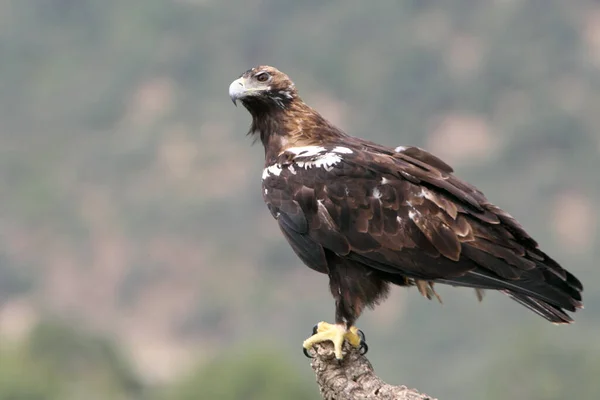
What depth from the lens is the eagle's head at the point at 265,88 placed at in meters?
10.0

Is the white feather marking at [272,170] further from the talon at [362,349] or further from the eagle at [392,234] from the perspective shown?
the talon at [362,349]

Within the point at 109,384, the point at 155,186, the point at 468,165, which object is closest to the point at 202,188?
the point at 155,186

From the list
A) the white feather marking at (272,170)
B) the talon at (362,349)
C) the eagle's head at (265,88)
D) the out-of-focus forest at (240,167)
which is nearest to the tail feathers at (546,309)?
the talon at (362,349)

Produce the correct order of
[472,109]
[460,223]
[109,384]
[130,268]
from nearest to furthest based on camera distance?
[460,223]
[109,384]
[130,268]
[472,109]

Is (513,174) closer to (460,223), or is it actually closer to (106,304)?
(106,304)

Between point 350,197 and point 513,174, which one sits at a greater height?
point 513,174

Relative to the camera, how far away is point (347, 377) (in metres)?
8.57

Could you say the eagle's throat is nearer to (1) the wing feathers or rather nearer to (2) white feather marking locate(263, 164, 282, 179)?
(2) white feather marking locate(263, 164, 282, 179)

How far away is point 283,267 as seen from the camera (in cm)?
5244

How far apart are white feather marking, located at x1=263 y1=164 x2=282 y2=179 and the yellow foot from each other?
3.93 feet

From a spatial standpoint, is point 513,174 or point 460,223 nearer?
point 460,223

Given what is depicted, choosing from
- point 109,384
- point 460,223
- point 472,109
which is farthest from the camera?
point 472,109

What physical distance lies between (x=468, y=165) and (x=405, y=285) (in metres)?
46.3

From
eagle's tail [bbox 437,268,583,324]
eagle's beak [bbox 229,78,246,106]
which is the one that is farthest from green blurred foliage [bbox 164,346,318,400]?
eagle's tail [bbox 437,268,583,324]
